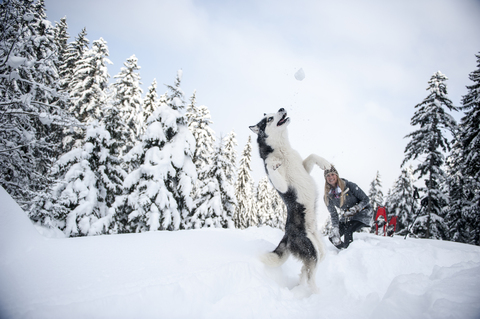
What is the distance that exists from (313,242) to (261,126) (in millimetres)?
2033

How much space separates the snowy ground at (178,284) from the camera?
5.02ft

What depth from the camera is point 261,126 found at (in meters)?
3.84

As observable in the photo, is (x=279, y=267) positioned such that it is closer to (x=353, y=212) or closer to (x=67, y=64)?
(x=353, y=212)

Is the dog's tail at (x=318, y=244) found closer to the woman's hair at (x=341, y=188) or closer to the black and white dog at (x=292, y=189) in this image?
the black and white dog at (x=292, y=189)

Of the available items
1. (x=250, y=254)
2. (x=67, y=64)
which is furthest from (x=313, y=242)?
(x=67, y=64)

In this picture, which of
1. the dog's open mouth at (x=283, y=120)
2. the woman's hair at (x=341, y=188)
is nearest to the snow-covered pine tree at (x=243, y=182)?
the woman's hair at (x=341, y=188)

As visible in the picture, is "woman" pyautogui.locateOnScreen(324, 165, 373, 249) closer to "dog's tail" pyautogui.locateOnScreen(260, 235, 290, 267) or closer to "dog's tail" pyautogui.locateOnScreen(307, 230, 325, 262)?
"dog's tail" pyautogui.locateOnScreen(307, 230, 325, 262)

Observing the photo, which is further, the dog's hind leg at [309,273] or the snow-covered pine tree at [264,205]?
the snow-covered pine tree at [264,205]

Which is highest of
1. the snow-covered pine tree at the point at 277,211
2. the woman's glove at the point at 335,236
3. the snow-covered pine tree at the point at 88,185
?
the woman's glove at the point at 335,236

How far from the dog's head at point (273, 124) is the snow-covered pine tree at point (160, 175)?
24.4 ft

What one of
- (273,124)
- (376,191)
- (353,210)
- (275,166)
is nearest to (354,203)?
(353,210)

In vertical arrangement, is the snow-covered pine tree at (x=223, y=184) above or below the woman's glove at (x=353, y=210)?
below

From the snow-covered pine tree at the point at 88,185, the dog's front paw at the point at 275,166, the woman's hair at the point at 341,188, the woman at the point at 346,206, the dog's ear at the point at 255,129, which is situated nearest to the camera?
the dog's front paw at the point at 275,166

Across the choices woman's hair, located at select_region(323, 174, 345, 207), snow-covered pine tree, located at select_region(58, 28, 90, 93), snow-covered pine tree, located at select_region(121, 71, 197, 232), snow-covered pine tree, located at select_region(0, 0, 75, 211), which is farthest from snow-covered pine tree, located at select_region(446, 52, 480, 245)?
snow-covered pine tree, located at select_region(58, 28, 90, 93)
